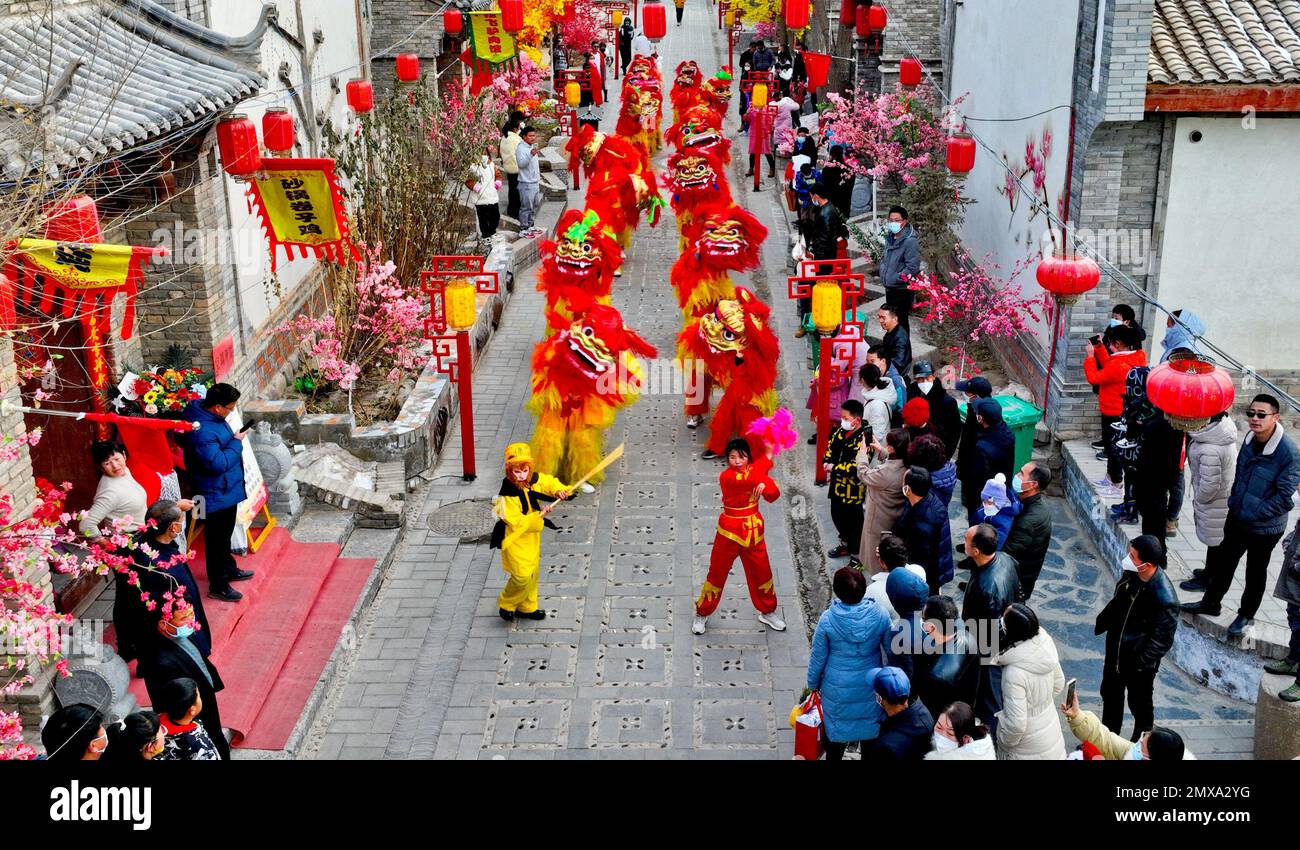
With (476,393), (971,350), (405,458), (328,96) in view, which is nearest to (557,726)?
(405,458)

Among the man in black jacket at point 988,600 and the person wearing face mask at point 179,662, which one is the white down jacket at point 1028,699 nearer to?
the man in black jacket at point 988,600

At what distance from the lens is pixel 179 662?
7.22 m

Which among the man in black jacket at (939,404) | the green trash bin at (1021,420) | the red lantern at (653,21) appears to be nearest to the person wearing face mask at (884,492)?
the man in black jacket at (939,404)

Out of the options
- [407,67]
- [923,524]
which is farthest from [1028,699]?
[407,67]

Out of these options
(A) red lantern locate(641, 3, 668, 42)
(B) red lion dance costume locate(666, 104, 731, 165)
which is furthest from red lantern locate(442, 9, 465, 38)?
(A) red lantern locate(641, 3, 668, 42)

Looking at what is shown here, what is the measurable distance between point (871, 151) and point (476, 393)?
19.6 feet

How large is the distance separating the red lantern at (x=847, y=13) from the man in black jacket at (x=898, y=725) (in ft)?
59.1

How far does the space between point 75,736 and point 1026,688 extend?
4356 mm

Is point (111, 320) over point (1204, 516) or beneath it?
over

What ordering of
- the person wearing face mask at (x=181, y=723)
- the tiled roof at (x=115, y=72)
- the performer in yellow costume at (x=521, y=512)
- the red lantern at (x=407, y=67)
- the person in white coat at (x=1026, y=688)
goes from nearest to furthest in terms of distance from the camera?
the person wearing face mask at (x=181, y=723) → the person in white coat at (x=1026, y=688) → the tiled roof at (x=115, y=72) → the performer in yellow costume at (x=521, y=512) → the red lantern at (x=407, y=67)

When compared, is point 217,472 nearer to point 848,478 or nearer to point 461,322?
point 461,322

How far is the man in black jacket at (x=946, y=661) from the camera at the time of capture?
22.4 feet

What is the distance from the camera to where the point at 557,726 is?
28.0ft

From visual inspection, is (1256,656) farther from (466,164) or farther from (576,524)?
(466,164)
